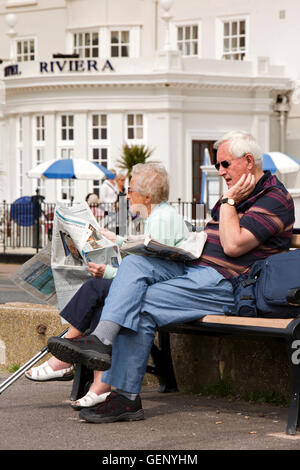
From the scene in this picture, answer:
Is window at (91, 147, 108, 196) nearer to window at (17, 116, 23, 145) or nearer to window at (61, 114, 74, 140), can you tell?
window at (61, 114, 74, 140)

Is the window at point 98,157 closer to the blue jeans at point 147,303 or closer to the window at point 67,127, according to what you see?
the window at point 67,127

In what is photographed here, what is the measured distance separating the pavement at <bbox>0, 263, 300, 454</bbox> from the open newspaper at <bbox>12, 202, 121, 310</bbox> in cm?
67

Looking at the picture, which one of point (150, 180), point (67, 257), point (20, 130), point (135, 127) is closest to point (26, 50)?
point (20, 130)

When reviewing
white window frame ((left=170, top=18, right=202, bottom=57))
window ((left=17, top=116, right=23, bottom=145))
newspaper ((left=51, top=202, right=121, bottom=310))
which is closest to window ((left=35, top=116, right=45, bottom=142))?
window ((left=17, top=116, right=23, bottom=145))

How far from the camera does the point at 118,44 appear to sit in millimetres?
36250

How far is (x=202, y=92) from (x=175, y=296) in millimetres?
25900

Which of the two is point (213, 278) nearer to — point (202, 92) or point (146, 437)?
point (146, 437)

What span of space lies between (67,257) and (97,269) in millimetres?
306

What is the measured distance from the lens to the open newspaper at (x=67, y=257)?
6.24 meters

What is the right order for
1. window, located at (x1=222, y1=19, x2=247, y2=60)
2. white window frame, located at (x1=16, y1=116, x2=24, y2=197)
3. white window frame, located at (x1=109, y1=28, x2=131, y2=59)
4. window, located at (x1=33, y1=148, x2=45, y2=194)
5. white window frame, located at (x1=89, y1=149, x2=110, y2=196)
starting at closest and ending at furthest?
white window frame, located at (x1=89, y1=149, x2=110, y2=196)
window, located at (x1=33, y1=148, x2=45, y2=194)
white window frame, located at (x1=16, y1=116, x2=24, y2=197)
window, located at (x1=222, y1=19, x2=247, y2=60)
white window frame, located at (x1=109, y1=28, x2=131, y2=59)

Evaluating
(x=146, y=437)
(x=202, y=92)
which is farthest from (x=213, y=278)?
(x=202, y=92)

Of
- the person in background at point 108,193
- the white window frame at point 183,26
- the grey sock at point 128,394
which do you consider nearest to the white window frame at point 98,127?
the white window frame at point 183,26

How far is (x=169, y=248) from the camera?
228 inches

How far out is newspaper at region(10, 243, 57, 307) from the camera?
6430mm
